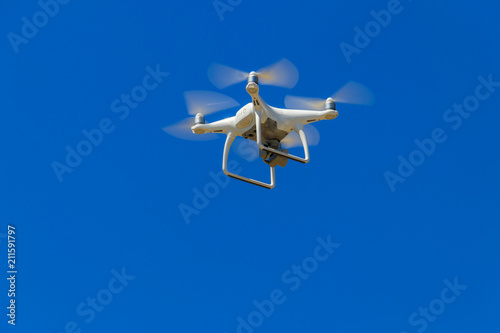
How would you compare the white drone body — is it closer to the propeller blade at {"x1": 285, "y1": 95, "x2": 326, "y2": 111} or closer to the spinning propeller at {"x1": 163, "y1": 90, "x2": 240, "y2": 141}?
the propeller blade at {"x1": 285, "y1": 95, "x2": 326, "y2": 111}

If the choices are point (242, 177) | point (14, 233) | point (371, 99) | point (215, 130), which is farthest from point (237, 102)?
point (14, 233)

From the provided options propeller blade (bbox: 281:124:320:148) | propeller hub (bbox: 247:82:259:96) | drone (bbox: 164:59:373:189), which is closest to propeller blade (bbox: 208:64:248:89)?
drone (bbox: 164:59:373:189)

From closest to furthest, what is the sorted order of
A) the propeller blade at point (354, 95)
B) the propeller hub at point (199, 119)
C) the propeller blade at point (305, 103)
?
the propeller blade at point (354, 95)
the propeller blade at point (305, 103)
the propeller hub at point (199, 119)

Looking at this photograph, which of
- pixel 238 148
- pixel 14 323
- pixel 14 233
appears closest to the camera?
pixel 238 148

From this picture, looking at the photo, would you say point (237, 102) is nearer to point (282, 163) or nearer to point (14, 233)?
point (282, 163)

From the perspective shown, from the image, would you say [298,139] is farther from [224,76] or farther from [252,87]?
[224,76]

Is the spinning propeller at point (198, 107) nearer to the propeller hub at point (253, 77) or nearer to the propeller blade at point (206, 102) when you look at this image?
the propeller blade at point (206, 102)

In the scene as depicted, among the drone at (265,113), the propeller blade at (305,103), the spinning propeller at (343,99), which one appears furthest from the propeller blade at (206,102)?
the spinning propeller at (343,99)
